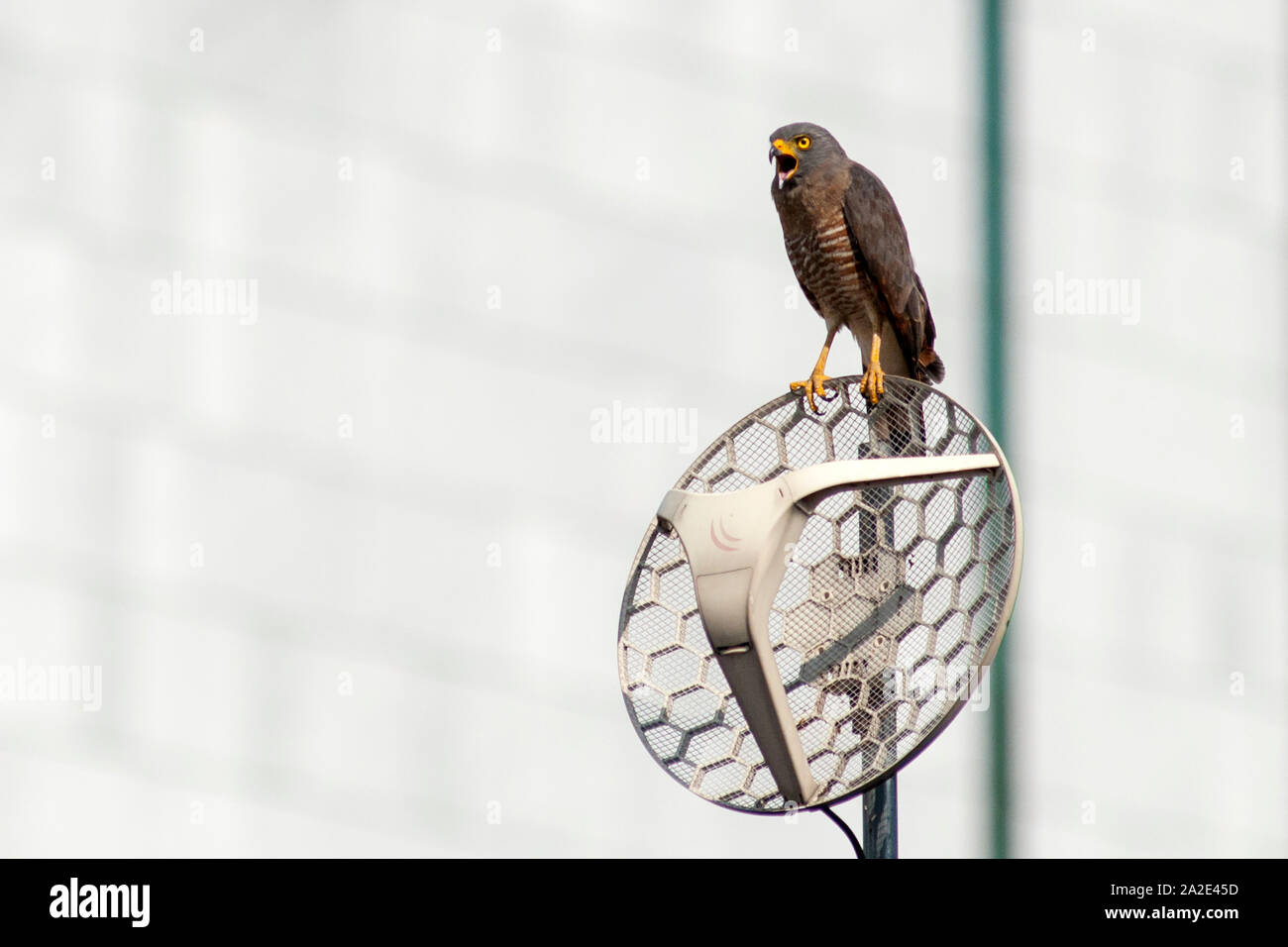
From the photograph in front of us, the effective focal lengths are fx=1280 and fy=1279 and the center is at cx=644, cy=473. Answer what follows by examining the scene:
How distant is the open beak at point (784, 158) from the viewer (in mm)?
2217

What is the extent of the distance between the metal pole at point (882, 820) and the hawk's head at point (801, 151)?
1.17 m

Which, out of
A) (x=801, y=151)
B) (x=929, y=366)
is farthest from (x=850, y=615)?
(x=801, y=151)

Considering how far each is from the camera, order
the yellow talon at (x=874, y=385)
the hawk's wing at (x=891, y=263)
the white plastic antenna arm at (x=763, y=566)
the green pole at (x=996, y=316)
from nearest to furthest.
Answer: the white plastic antenna arm at (x=763, y=566), the yellow talon at (x=874, y=385), the hawk's wing at (x=891, y=263), the green pole at (x=996, y=316)

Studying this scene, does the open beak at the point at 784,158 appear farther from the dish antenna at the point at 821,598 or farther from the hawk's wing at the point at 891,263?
the dish antenna at the point at 821,598

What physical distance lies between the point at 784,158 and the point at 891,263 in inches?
10.6

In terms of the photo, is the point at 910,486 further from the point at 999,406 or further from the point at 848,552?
the point at 999,406

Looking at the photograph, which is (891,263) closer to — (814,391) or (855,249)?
(855,249)

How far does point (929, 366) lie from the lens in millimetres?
2191

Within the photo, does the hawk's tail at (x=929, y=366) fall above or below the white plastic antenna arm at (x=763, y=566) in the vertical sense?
above

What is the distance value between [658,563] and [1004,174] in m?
1.62

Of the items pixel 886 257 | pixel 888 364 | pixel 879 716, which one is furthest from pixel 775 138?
pixel 879 716

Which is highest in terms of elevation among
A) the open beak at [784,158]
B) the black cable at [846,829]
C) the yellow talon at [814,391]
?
the open beak at [784,158]

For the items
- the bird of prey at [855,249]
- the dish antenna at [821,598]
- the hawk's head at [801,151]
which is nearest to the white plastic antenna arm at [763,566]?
the dish antenna at [821,598]

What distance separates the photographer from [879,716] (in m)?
1.45
